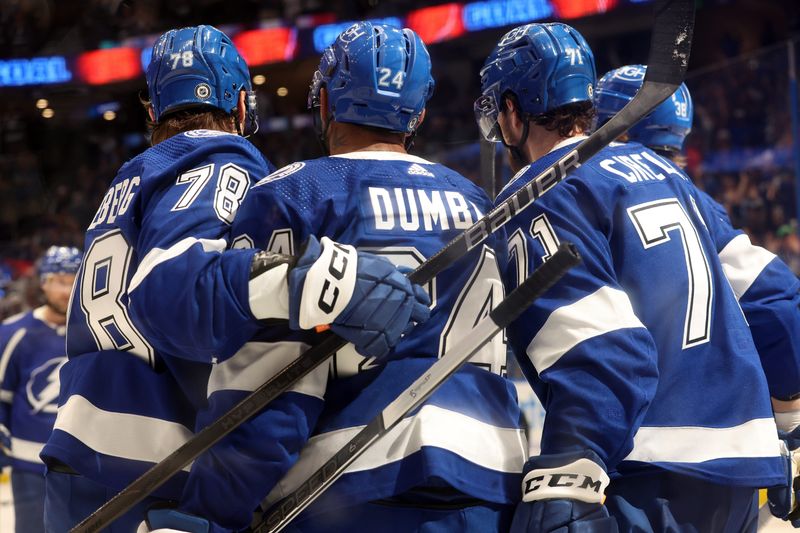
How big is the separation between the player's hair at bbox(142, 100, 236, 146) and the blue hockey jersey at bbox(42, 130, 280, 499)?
110mm

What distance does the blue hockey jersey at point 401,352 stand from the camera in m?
1.49

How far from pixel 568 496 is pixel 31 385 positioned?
11.2 feet

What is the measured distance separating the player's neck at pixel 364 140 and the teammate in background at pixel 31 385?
3011 mm

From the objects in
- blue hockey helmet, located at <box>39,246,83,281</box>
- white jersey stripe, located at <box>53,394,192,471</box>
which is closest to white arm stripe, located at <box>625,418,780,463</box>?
white jersey stripe, located at <box>53,394,192,471</box>

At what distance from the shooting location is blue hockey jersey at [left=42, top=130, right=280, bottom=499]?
1.59m

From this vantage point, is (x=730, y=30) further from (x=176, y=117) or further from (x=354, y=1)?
(x=176, y=117)

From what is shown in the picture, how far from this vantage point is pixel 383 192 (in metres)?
1.54

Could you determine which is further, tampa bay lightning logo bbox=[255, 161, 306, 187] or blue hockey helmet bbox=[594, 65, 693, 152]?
blue hockey helmet bbox=[594, 65, 693, 152]

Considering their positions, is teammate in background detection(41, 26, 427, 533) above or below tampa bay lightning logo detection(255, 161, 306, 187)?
below

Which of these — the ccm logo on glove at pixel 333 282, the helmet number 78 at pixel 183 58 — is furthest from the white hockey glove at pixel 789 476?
the helmet number 78 at pixel 183 58

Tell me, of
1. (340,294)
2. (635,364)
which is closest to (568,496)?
(635,364)

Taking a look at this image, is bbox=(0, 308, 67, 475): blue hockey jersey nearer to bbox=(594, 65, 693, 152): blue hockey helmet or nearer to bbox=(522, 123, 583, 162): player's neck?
bbox=(594, 65, 693, 152): blue hockey helmet

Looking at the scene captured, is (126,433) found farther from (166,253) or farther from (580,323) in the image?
(580,323)

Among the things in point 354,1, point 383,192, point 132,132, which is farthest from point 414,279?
point 132,132
